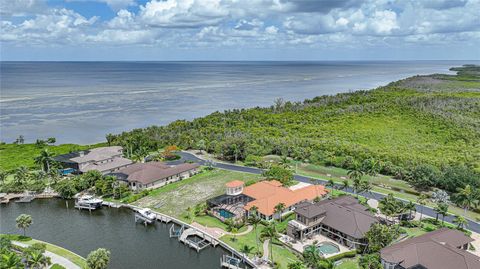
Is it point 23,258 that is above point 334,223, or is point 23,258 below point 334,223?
below

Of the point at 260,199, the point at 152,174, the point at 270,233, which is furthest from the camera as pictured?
the point at 152,174

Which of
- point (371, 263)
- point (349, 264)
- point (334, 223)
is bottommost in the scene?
point (349, 264)

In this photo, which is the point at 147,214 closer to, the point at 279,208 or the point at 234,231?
the point at 234,231

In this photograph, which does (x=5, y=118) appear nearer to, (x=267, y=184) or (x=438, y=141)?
(x=267, y=184)

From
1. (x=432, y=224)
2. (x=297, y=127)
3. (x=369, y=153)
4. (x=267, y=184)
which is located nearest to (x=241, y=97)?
(x=297, y=127)

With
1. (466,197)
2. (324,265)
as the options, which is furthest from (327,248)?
(466,197)

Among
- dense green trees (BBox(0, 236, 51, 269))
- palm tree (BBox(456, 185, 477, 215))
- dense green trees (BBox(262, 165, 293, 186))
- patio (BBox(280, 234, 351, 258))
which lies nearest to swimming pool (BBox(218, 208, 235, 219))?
patio (BBox(280, 234, 351, 258))

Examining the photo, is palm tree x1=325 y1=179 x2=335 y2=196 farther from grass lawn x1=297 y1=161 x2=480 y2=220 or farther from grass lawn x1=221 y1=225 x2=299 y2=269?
grass lawn x1=221 y1=225 x2=299 y2=269

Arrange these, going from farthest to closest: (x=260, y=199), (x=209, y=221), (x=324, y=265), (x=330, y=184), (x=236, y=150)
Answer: (x=236, y=150), (x=330, y=184), (x=260, y=199), (x=209, y=221), (x=324, y=265)
